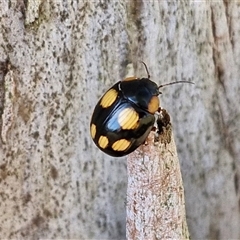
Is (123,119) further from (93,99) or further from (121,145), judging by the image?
(93,99)

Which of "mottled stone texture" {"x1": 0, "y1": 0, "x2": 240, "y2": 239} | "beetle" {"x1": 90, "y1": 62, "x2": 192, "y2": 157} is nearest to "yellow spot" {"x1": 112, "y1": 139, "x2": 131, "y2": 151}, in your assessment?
"beetle" {"x1": 90, "y1": 62, "x2": 192, "y2": 157}

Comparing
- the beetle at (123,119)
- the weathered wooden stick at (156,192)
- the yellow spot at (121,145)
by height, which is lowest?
the weathered wooden stick at (156,192)

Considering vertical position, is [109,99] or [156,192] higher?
[109,99]

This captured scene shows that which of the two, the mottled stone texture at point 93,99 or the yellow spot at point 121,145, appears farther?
the mottled stone texture at point 93,99

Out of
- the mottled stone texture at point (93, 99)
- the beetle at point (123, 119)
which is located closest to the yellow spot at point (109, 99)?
the beetle at point (123, 119)

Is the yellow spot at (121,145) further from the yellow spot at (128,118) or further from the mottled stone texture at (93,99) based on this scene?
the mottled stone texture at (93,99)

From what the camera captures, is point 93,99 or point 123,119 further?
point 93,99

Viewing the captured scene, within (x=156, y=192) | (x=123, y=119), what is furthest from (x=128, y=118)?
(x=156, y=192)
